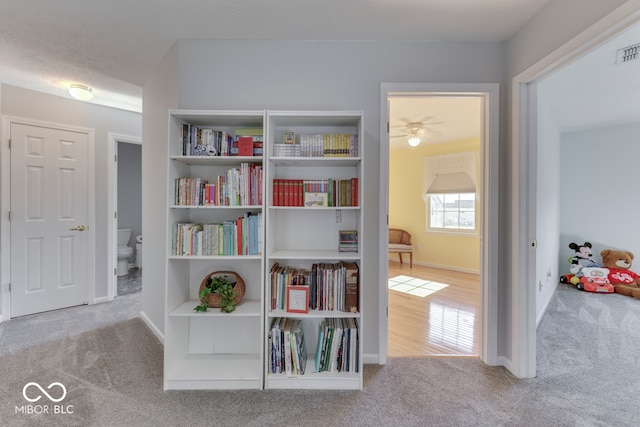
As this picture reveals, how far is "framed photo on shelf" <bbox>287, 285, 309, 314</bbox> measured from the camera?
1.81m

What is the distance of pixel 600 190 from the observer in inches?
167

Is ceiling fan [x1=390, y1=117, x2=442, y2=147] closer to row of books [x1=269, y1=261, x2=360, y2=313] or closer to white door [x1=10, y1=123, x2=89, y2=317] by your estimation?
row of books [x1=269, y1=261, x2=360, y2=313]

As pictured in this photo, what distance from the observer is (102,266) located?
11.1 ft

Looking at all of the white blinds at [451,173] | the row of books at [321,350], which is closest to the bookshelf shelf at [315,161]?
the row of books at [321,350]

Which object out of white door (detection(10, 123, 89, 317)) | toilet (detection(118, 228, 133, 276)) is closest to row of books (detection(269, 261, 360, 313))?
white door (detection(10, 123, 89, 317))

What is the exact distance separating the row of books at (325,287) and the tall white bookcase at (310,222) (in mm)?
39

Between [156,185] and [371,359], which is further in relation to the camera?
[156,185]

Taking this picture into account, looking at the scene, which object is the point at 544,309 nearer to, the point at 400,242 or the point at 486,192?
the point at 486,192

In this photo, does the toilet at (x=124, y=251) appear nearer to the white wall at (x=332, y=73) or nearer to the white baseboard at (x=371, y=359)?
the white wall at (x=332, y=73)

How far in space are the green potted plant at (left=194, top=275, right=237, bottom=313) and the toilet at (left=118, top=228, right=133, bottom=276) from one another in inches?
134

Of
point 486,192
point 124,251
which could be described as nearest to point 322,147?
point 486,192

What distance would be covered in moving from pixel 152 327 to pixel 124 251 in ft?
8.14

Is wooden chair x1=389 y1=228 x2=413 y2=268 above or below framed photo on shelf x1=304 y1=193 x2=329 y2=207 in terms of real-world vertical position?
below

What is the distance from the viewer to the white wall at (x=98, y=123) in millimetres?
3018
